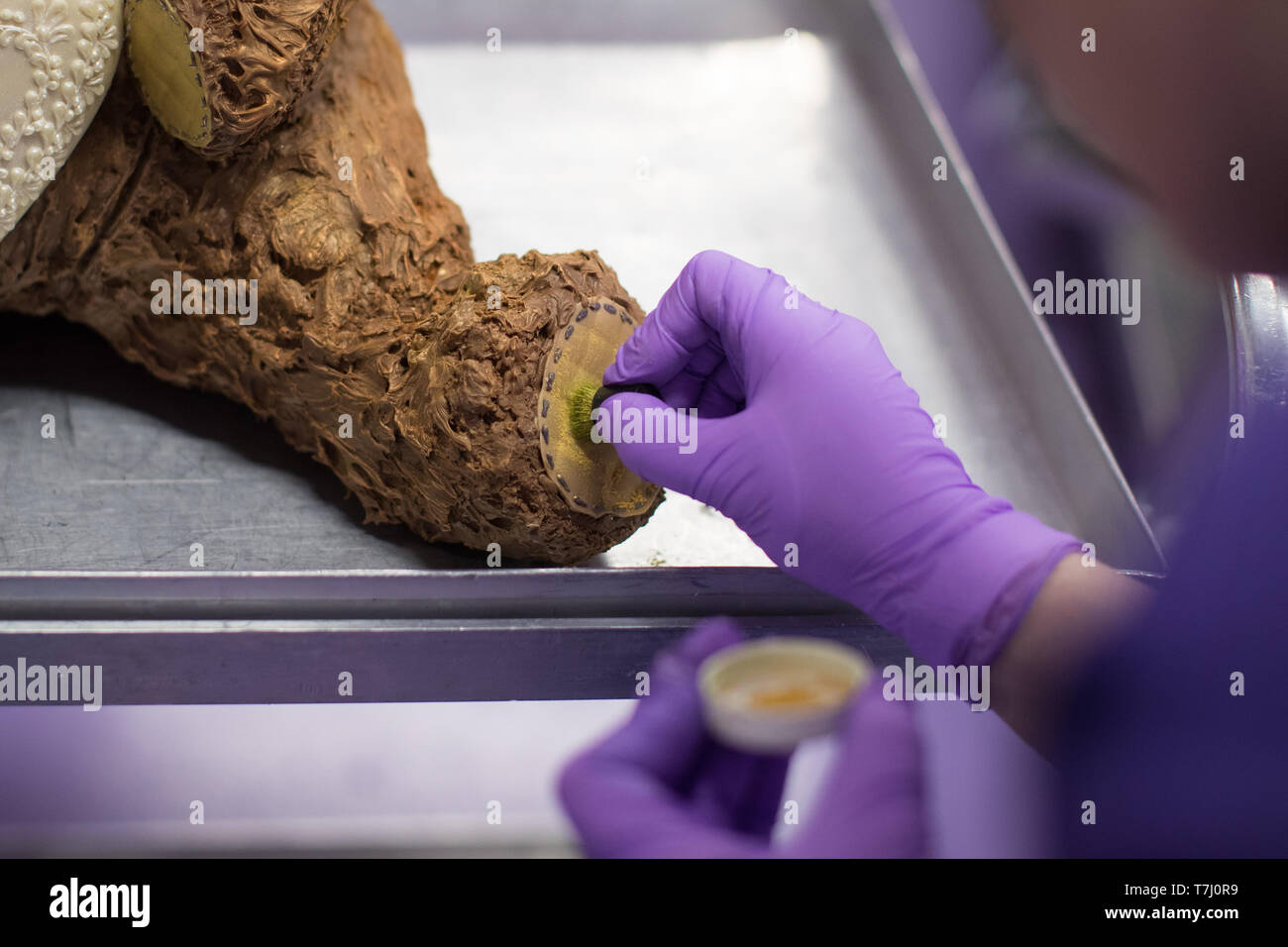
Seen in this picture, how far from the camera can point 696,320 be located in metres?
1.19

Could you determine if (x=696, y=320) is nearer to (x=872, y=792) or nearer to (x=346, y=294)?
(x=346, y=294)

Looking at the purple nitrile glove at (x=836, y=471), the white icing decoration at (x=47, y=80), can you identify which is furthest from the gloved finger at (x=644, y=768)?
the white icing decoration at (x=47, y=80)

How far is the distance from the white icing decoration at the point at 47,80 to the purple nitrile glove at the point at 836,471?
769 mm

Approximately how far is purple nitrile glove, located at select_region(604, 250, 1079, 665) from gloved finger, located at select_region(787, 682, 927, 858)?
15.1 inches

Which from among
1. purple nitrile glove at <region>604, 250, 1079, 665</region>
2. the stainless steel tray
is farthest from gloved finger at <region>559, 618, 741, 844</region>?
the stainless steel tray

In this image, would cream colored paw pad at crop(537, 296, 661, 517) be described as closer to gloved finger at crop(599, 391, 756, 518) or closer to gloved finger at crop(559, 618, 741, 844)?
gloved finger at crop(599, 391, 756, 518)

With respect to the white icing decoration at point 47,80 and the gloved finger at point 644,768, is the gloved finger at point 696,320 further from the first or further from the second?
the white icing decoration at point 47,80

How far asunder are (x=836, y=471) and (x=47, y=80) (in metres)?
1.09

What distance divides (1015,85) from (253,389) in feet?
5.03

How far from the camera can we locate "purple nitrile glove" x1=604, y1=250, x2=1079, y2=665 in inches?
38.1

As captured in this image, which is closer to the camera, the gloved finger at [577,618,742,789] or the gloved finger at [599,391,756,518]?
the gloved finger at [577,618,742,789]

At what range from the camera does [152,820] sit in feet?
Answer: 2.65
